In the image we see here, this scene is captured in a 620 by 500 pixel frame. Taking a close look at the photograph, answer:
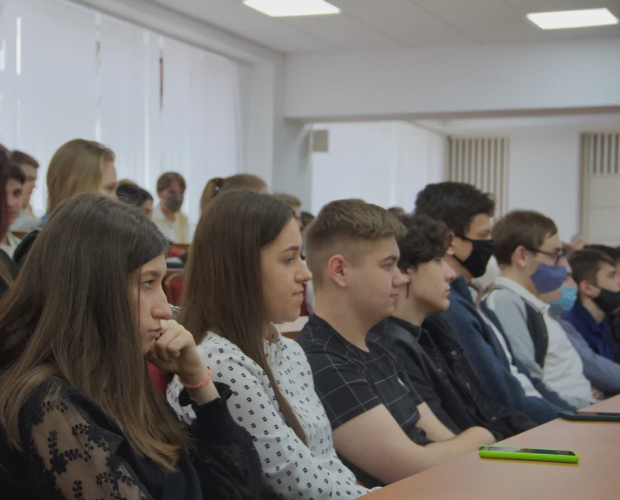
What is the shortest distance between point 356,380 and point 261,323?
0.35m

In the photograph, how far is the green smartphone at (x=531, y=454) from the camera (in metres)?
1.68

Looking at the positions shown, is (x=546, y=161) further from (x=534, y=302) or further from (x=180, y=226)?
(x=534, y=302)

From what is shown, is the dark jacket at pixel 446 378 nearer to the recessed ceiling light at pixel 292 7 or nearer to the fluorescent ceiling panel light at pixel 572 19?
the recessed ceiling light at pixel 292 7

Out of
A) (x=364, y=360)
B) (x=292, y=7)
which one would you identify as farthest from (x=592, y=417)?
(x=292, y=7)

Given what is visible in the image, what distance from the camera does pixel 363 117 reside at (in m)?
8.28

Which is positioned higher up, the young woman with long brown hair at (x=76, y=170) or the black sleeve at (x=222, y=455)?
the young woman with long brown hair at (x=76, y=170)

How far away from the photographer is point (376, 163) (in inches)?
433

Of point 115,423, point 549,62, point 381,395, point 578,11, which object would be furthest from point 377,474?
point 549,62

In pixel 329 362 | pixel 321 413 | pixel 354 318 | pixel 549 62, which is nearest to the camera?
pixel 321 413

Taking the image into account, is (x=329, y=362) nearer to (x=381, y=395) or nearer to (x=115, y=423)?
(x=381, y=395)

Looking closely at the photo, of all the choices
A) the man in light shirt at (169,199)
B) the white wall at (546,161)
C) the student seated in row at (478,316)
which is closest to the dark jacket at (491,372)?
the student seated in row at (478,316)

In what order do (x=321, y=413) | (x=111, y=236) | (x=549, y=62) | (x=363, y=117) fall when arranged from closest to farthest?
(x=111, y=236)
(x=321, y=413)
(x=549, y=62)
(x=363, y=117)

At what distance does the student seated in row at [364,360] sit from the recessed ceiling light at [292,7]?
14.6 ft

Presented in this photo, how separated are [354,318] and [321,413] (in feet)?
1.29
